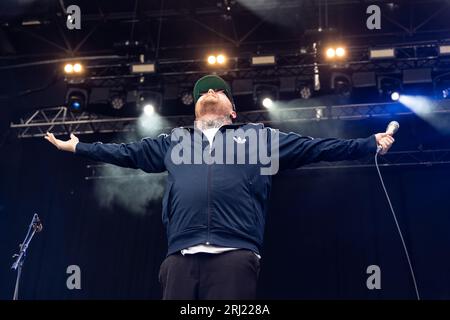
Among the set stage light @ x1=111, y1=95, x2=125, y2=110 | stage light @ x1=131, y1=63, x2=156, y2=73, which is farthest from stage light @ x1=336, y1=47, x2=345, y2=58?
stage light @ x1=111, y1=95, x2=125, y2=110

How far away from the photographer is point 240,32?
313 inches

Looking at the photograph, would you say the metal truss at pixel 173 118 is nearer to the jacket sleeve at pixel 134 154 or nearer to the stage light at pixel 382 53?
the stage light at pixel 382 53

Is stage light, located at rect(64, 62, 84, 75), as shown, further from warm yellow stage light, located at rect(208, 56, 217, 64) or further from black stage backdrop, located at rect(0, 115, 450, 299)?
warm yellow stage light, located at rect(208, 56, 217, 64)

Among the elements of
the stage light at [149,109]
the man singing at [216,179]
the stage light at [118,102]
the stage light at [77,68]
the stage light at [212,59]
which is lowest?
the man singing at [216,179]

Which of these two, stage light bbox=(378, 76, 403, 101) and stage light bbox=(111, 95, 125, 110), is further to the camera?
stage light bbox=(111, 95, 125, 110)

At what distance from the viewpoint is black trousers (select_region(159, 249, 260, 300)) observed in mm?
2002

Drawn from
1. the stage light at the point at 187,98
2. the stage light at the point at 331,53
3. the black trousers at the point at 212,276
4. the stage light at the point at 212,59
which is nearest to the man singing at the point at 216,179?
the black trousers at the point at 212,276

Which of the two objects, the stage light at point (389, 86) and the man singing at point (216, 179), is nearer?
the man singing at point (216, 179)

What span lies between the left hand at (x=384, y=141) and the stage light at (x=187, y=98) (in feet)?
16.2

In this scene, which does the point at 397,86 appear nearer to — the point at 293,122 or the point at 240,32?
the point at 293,122

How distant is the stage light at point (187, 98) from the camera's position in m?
7.12

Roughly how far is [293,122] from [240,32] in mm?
1648
